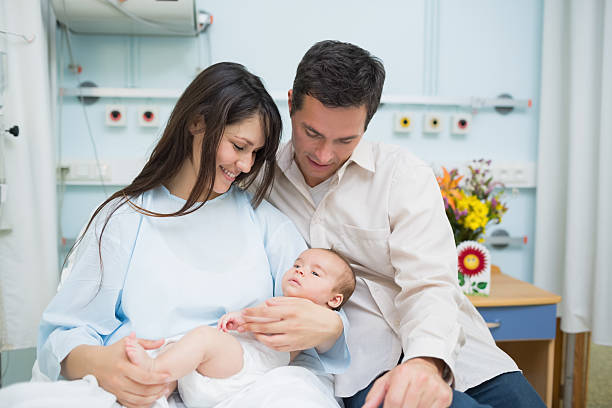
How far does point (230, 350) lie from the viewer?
1166 millimetres

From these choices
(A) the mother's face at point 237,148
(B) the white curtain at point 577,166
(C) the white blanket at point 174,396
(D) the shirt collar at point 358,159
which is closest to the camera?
(C) the white blanket at point 174,396

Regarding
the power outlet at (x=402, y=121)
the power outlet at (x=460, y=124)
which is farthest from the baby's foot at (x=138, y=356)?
the power outlet at (x=460, y=124)

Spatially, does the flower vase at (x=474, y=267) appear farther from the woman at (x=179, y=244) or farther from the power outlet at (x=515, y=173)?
the woman at (x=179, y=244)

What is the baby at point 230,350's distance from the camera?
3.50 feet

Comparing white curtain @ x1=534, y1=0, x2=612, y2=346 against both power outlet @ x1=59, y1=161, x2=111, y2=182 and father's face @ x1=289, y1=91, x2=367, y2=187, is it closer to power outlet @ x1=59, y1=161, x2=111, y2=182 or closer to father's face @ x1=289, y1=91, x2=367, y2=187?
father's face @ x1=289, y1=91, x2=367, y2=187

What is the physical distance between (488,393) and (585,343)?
155cm

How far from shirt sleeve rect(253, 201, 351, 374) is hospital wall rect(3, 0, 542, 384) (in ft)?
3.91

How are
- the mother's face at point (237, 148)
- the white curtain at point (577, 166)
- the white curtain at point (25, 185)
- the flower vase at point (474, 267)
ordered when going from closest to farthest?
the mother's face at point (237, 148)
the white curtain at point (25, 185)
the flower vase at point (474, 267)
the white curtain at point (577, 166)

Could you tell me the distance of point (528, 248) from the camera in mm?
2857

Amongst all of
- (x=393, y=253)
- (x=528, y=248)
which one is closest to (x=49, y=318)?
A: (x=393, y=253)

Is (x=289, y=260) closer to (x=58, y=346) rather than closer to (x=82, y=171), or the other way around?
(x=58, y=346)

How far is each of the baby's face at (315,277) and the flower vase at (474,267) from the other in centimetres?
94

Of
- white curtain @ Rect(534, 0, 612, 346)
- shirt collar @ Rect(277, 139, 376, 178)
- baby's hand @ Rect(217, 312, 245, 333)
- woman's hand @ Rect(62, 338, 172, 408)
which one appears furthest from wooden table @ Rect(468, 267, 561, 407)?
woman's hand @ Rect(62, 338, 172, 408)

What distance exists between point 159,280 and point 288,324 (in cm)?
39
